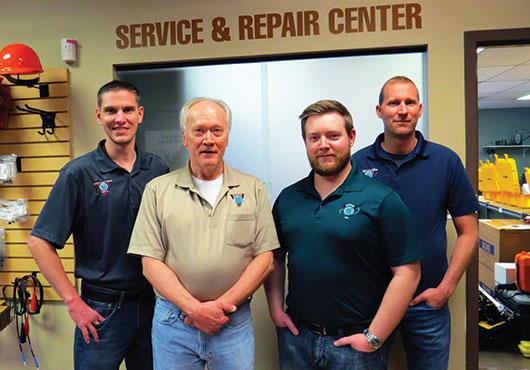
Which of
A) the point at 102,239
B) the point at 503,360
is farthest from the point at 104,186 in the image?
the point at 503,360

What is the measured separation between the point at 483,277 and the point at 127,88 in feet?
14.2

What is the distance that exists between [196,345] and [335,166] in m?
0.93

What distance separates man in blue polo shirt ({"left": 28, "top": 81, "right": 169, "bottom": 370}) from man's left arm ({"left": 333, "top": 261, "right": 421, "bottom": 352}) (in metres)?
1.03

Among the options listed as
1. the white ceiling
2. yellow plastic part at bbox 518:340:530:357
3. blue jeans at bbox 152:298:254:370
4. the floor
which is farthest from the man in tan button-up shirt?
yellow plastic part at bbox 518:340:530:357

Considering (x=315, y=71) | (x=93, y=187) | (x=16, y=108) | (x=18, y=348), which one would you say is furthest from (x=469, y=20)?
(x=18, y=348)

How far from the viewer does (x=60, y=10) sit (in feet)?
8.69

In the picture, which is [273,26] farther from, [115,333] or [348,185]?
[115,333]

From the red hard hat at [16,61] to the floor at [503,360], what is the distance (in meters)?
4.00

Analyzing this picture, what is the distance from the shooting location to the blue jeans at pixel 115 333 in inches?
73.7

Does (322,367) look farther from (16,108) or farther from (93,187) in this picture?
(16,108)

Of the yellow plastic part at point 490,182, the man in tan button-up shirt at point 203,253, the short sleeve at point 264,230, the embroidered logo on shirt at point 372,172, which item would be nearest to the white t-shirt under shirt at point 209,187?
the man in tan button-up shirt at point 203,253

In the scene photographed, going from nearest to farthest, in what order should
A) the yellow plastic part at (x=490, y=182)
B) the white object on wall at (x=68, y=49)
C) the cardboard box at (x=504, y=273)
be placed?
the white object on wall at (x=68, y=49), the cardboard box at (x=504, y=273), the yellow plastic part at (x=490, y=182)

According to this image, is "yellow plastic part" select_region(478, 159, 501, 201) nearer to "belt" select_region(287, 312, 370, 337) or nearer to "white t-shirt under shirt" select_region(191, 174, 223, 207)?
"belt" select_region(287, 312, 370, 337)

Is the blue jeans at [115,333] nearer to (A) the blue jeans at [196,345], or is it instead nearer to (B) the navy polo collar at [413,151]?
(A) the blue jeans at [196,345]
